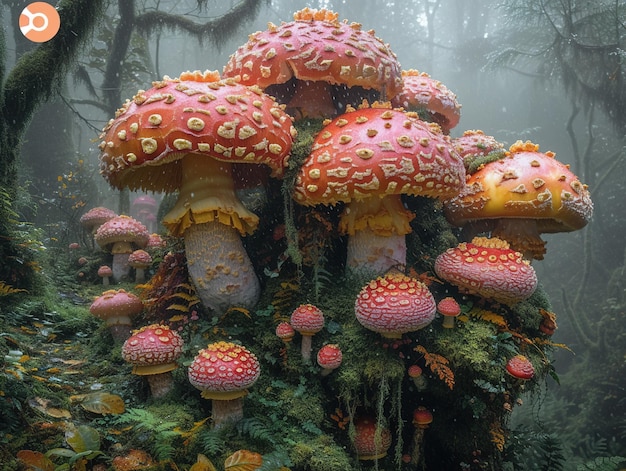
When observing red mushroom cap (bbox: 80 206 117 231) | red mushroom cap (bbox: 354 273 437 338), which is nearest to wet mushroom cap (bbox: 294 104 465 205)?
red mushroom cap (bbox: 354 273 437 338)

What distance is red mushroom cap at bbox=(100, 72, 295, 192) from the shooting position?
3.01 metres

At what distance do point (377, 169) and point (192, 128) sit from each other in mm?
1400

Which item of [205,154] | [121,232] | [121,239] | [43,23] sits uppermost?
[43,23]

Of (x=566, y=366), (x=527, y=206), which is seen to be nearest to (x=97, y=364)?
(x=527, y=206)

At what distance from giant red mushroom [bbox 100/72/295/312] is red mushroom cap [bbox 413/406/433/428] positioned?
1.77 meters

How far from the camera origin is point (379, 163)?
3176mm

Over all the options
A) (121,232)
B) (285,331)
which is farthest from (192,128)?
(121,232)

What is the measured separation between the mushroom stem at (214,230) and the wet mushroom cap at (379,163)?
25.5 inches

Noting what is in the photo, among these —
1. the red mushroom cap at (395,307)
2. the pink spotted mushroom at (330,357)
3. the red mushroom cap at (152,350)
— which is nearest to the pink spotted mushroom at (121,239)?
the red mushroom cap at (152,350)

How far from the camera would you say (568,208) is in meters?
3.83

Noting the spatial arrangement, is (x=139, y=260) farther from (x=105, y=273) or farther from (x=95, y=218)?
(x=95, y=218)

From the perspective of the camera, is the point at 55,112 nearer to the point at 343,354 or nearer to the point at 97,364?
the point at 97,364

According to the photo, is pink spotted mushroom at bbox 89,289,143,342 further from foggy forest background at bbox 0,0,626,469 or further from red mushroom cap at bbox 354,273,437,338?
red mushroom cap at bbox 354,273,437,338

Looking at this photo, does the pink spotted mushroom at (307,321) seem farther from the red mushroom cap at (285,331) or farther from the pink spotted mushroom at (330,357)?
the pink spotted mushroom at (330,357)
